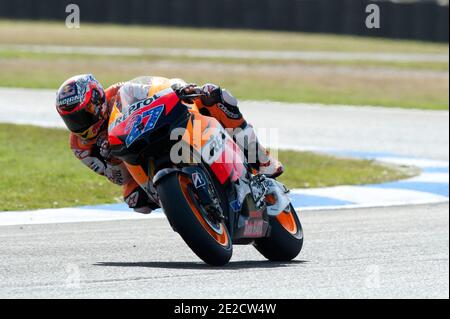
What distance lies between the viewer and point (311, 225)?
9.84 m

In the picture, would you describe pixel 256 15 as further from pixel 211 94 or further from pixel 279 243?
pixel 211 94

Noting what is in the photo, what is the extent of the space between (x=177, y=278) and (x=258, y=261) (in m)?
1.30

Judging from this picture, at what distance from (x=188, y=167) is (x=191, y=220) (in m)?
0.39

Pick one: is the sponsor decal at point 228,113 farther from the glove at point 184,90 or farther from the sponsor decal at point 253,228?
the sponsor decal at point 253,228

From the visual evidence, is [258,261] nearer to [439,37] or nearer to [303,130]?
[303,130]

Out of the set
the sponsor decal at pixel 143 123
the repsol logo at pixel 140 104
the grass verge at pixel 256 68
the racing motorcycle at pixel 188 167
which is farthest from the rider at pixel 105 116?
the grass verge at pixel 256 68

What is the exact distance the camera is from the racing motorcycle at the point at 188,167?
697 centimetres

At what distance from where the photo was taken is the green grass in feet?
36.3

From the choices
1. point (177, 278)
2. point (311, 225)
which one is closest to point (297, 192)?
point (311, 225)

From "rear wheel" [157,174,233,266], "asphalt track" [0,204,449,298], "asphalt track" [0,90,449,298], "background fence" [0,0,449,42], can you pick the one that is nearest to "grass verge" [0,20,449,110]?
"background fence" [0,0,449,42]

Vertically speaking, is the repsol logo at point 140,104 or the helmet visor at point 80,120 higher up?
the repsol logo at point 140,104

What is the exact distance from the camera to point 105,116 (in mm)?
7516

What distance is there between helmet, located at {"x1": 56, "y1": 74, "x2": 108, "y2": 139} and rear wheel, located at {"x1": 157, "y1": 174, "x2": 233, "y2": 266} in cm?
74

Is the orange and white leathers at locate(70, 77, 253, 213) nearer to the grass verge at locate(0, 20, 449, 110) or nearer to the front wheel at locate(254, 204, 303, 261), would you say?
the front wheel at locate(254, 204, 303, 261)
